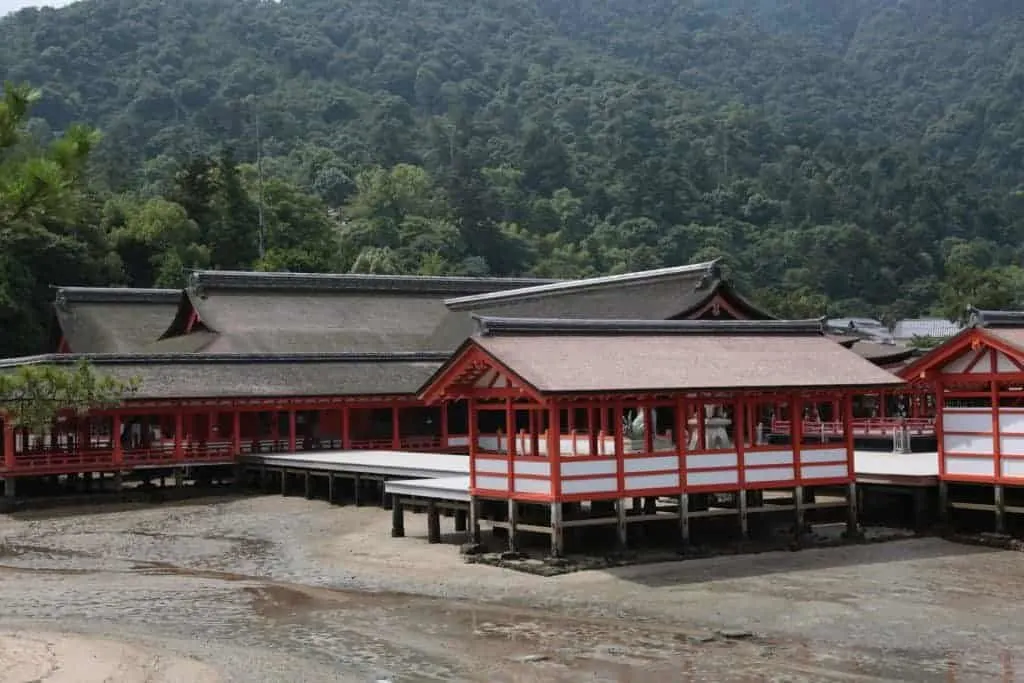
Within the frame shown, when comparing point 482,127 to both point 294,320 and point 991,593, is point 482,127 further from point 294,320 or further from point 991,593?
point 991,593

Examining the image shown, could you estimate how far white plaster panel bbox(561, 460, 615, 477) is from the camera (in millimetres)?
21259

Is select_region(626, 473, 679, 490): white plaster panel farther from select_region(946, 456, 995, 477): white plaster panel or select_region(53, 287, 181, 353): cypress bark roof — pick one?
select_region(53, 287, 181, 353): cypress bark roof

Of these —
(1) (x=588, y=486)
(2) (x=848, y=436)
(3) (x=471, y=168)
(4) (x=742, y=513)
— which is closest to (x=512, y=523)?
(1) (x=588, y=486)

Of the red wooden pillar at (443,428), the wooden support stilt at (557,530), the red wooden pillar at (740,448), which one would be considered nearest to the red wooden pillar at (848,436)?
the red wooden pillar at (740,448)

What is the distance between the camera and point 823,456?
945 inches

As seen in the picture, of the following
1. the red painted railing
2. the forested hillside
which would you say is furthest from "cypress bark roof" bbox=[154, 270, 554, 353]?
the forested hillside

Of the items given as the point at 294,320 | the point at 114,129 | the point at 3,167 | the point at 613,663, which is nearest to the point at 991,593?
the point at 613,663

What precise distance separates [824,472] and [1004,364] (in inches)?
145

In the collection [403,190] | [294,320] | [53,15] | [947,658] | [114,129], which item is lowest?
[947,658]

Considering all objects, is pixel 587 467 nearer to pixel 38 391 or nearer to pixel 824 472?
A: pixel 824 472

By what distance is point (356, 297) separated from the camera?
47.8 meters

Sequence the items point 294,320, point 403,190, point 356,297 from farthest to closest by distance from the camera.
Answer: point 403,190
point 356,297
point 294,320

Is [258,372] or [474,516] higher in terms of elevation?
[258,372]

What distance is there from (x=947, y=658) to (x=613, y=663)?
3.94 meters
